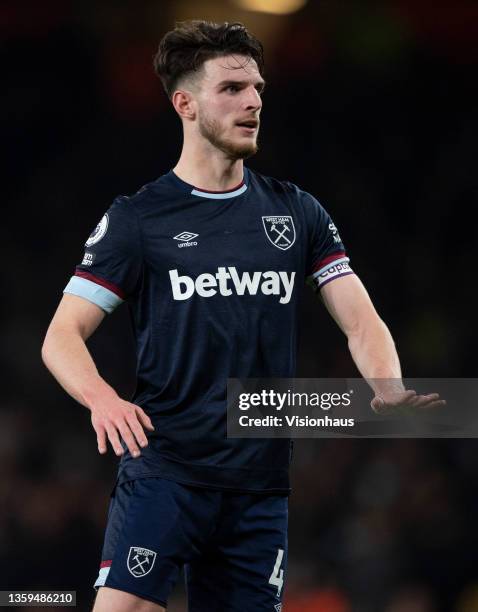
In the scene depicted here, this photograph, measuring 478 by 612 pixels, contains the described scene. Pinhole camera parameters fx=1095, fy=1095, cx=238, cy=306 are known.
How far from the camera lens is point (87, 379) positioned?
352cm

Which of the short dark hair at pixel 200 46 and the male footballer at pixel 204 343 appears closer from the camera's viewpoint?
the male footballer at pixel 204 343

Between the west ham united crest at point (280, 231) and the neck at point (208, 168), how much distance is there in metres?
0.21

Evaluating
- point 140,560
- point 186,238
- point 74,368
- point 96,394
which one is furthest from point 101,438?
point 186,238

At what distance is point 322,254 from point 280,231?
21 centimetres

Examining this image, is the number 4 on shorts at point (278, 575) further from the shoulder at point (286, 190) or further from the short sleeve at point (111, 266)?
the shoulder at point (286, 190)

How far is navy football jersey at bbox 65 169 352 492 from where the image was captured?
3.78 meters

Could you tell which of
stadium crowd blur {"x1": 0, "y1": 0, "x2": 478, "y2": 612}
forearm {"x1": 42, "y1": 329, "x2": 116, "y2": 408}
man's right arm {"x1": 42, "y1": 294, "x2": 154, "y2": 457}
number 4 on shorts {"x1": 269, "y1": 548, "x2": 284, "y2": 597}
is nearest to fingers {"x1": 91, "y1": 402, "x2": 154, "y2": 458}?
man's right arm {"x1": 42, "y1": 294, "x2": 154, "y2": 457}

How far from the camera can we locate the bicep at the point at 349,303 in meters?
3.98

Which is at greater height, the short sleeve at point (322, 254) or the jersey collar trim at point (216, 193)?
the jersey collar trim at point (216, 193)

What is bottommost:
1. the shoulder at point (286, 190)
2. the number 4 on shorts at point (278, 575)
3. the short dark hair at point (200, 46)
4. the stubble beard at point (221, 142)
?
the number 4 on shorts at point (278, 575)

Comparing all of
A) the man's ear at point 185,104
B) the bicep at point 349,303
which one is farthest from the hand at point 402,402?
the man's ear at point 185,104

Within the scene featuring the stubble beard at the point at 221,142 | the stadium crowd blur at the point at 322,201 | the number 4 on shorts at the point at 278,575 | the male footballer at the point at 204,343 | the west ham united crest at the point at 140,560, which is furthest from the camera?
the stadium crowd blur at the point at 322,201

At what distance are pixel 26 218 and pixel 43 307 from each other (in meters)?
0.82

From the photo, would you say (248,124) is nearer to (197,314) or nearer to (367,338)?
(197,314)
